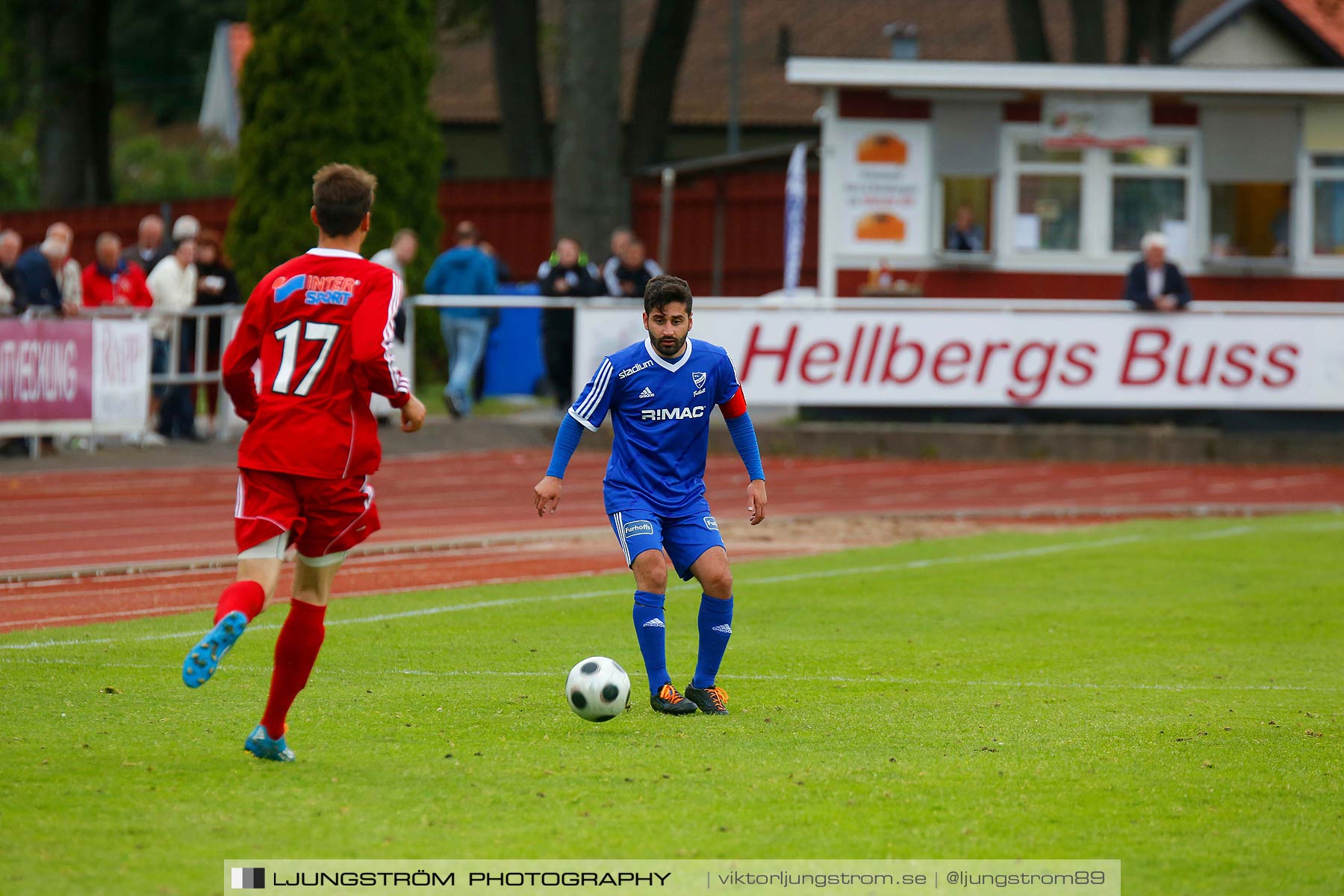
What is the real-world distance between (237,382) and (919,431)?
52.2 ft

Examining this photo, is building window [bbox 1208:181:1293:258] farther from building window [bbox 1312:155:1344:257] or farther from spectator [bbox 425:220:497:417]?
spectator [bbox 425:220:497:417]

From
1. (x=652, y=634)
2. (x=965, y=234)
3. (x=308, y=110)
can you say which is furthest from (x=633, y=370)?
(x=308, y=110)

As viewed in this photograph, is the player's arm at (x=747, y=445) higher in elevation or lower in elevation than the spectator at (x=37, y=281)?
lower

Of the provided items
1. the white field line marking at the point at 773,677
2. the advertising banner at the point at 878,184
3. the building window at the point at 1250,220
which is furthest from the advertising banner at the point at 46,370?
the building window at the point at 1250,220

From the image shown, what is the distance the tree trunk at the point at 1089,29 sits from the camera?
30.5 metres

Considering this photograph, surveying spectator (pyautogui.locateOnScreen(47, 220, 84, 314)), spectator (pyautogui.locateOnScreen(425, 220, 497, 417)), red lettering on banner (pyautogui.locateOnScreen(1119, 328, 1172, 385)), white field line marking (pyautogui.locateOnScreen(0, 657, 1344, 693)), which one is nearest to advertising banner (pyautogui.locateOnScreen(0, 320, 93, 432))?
spectator (pyautogui.locateOnScreen(47, 220, 84, 314))

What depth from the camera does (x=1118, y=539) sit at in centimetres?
1512

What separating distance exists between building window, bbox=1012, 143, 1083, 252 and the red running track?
13.1 feet

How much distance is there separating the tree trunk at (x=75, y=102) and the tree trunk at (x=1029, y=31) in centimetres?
1825

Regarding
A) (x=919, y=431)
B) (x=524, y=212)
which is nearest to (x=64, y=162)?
(x=524, y=212)

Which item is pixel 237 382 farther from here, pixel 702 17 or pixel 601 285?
pixel 702 17

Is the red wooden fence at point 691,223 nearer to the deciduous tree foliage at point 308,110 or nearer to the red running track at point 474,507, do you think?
the deciduous tree foliage at point 308,110

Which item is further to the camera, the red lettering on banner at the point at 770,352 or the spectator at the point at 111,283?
the red lettering on banner at the point at 770,352

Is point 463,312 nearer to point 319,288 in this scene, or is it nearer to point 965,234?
point 965,234
